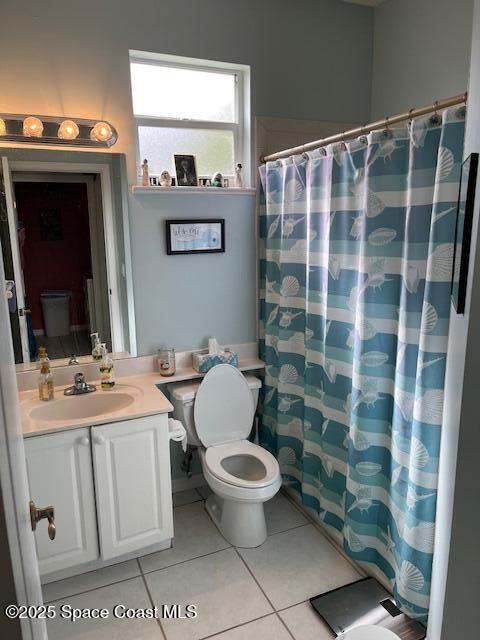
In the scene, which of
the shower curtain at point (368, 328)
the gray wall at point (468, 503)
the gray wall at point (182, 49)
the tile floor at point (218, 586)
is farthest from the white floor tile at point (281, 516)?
the gray wall at point (182, 49)

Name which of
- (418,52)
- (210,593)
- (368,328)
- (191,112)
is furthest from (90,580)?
(418,52)

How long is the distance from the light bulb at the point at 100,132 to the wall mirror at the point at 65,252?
92 mm

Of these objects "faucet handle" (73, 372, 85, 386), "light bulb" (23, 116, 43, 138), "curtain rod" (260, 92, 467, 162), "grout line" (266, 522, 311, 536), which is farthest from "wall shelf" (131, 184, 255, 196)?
"grout line" (266, 522, 311, 536)

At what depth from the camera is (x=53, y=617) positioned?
2.02 metres

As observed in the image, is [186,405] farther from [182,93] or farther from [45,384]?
[182,93]

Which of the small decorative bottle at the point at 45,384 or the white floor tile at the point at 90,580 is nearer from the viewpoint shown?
the white floor tile at the point at 90,580

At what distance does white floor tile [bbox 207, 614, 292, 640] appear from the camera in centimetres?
190

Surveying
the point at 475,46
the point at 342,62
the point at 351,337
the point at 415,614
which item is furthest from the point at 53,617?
the point at 342,62

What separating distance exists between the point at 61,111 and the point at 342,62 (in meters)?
1.71

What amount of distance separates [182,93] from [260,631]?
2717 mm

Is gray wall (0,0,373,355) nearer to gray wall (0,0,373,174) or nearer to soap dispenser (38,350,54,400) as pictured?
gray wall (0,0,373,174)

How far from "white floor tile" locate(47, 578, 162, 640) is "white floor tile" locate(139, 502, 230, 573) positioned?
16 centimetres

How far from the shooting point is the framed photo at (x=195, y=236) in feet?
8.58

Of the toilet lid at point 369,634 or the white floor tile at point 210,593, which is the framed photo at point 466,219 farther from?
the white floor tile at point 210,593
